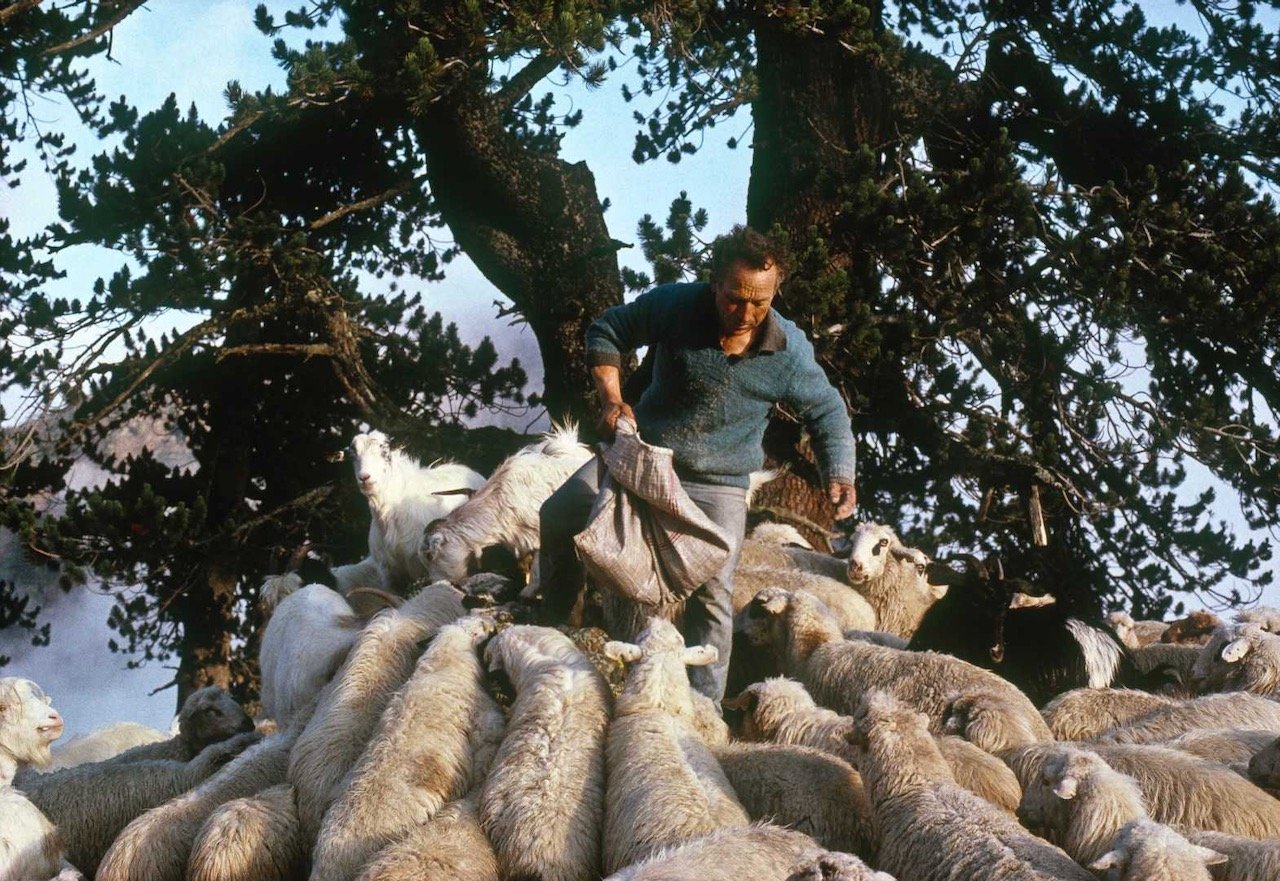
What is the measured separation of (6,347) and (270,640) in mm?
4854

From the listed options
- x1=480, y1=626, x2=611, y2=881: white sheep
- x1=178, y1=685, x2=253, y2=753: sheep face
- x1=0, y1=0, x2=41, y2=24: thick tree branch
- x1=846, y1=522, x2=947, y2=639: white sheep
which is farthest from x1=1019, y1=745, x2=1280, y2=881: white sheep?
x1=0, y1=0, x2=41, y2=24: thick tree branch

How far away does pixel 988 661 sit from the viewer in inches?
363

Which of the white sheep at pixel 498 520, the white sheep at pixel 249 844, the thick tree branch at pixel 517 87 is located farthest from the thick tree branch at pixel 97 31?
the white sheep at pixel 249 844

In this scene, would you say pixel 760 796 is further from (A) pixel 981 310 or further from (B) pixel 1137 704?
(A) pixel 981 310

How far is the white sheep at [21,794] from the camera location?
6.21 meters

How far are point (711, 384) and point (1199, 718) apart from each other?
2.95 m

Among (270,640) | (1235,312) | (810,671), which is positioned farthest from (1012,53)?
(270,640)

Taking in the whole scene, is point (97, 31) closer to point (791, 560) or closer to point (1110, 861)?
point (791, 560)

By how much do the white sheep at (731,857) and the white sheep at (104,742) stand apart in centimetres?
694

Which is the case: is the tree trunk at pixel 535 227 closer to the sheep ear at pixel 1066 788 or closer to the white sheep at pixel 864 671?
the white sheep at pixel 864 671

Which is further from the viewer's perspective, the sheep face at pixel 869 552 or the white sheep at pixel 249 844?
the sheep face at pixel 869 552

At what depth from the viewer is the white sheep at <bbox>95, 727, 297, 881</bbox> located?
236 inches

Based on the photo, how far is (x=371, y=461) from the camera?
11.3m

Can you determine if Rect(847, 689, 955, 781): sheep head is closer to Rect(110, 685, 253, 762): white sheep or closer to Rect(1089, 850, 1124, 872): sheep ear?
Rect(1089, 850, 1124, 872): sheep ear
